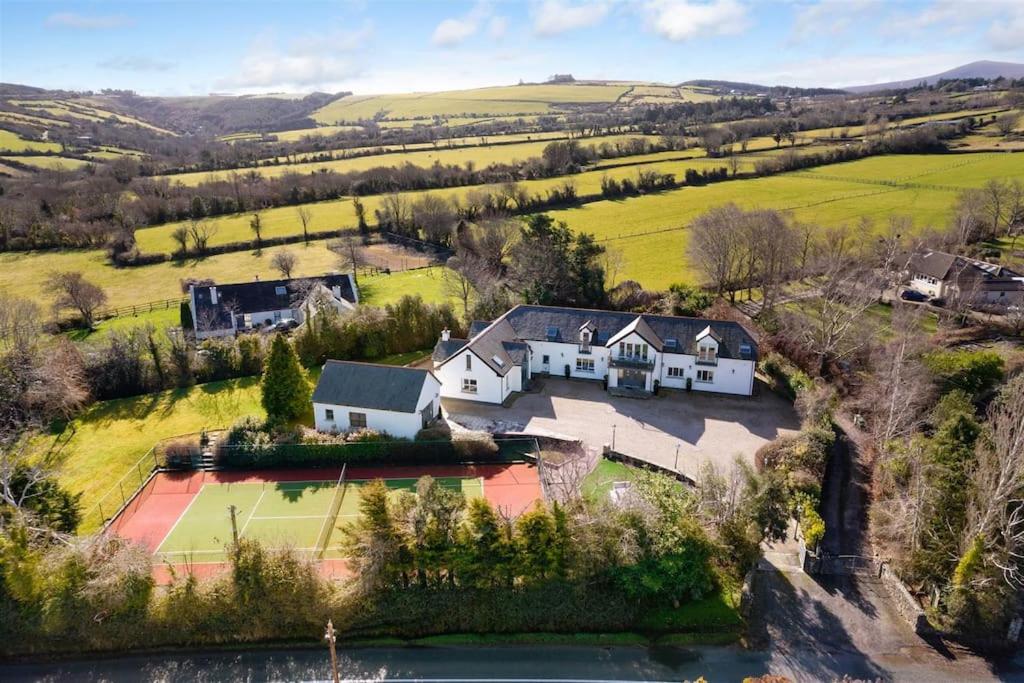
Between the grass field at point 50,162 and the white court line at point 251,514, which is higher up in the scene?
the grass field at point 50,162

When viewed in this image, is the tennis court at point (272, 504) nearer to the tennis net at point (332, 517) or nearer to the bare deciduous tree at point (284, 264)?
the tennis net at point (332, 517)

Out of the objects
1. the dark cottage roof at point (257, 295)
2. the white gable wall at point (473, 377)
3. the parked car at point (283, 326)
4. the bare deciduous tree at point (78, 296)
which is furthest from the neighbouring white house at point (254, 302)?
the white gable wall at point (473, 377)

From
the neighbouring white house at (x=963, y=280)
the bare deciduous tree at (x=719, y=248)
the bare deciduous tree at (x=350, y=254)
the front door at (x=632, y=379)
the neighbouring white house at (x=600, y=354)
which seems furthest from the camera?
the bare deciduous tree at (x=350, y=254)

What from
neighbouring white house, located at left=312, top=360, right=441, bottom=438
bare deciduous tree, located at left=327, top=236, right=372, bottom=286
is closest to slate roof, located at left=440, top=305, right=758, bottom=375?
neighbouring white house, located at left=312, top=360, right=441, bottom=438

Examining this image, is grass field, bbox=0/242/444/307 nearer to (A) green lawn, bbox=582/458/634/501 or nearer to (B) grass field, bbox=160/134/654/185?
(A) green lawn, bbox=582/458/634/501

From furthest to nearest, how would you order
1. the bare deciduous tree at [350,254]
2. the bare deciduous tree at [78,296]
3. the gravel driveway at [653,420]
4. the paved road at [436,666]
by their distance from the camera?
the bare deciduous tree at [350,254]
the bare deciduous tree at [78,296]
the gravel driveway at [653,420]
the paved road at [436,666]

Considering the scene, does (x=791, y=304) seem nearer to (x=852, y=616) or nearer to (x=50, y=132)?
(x=852, y=616)

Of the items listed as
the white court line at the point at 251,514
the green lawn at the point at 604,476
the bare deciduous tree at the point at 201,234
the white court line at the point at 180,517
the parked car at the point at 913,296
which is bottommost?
the white court line at the point at 180,517
